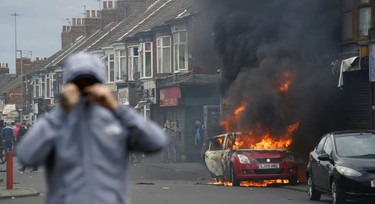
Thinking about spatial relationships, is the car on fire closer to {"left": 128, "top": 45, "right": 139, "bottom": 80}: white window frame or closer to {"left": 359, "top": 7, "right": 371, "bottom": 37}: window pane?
{"left": 359, "top": 7, "right": 371, "bottom": 37}: window pane

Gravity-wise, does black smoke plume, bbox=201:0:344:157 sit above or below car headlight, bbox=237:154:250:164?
above

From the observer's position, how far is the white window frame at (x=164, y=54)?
43.4 meters

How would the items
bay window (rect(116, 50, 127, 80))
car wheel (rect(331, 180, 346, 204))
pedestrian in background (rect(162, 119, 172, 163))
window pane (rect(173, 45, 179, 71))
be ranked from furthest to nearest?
bay window (rect(116, 50, 127, 80)) → window pane (rect(173, 45, 179, 71)) → pedestrian in background (rect(162, 119, 172, 163)) → car wheel (rect(331, 180, 346, 204))

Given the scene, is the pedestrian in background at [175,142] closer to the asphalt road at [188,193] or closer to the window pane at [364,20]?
the asphalt road at [188,193]

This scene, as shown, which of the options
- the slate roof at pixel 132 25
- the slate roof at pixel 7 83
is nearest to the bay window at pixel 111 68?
the slate roof at pixel 132 25

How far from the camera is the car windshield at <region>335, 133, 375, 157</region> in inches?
600

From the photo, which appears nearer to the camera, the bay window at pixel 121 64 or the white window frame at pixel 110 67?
the bay window at pixel 121 64

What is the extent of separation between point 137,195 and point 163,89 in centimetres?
2498

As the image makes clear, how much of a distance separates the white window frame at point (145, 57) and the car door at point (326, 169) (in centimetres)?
3044

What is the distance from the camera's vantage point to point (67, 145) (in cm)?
408

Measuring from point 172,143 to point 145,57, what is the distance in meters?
11.3

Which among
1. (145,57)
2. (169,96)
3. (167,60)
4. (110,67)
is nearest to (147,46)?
(145,57)

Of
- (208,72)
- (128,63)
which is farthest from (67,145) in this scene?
(128,63)

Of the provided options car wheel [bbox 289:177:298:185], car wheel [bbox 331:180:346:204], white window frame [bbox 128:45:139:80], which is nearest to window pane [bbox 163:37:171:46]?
white window frame [bbox 128:45:139:80]
